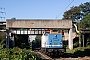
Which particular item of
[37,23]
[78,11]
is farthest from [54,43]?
[78,11]

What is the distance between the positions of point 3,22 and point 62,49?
3437cm

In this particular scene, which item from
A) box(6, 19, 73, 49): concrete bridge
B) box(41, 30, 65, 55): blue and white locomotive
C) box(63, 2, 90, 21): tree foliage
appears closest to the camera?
box(41, 30, 65, 55): blue and white locomotive

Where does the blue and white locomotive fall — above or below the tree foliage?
below

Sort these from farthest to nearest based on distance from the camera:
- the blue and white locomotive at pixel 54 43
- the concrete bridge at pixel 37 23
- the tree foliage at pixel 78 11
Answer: the tree foliage at pixel 78 11, the concrete bridge at pixel 37 23, the blue and white locomotive at pixel 54 43

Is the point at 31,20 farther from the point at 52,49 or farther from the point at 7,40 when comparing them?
the point at 52,49

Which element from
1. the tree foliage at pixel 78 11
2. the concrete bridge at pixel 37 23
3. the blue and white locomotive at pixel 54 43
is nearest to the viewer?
the blue and white locomotive at pixel 54 43

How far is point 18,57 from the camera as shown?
13836 millimetres

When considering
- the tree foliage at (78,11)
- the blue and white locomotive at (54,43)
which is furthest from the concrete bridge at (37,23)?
the tree foliage at (78,11)

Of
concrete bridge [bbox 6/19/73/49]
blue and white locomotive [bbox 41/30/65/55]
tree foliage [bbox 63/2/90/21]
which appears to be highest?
tree foliage [bbox 63/2/90/21]

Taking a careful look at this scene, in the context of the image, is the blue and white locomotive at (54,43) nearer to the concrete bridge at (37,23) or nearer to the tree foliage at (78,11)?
the concrete bridge at (37,23)

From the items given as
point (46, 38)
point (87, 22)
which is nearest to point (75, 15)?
point (87, 22)

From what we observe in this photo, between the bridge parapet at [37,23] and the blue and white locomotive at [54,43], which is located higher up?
the bridge parapet at [37,23]

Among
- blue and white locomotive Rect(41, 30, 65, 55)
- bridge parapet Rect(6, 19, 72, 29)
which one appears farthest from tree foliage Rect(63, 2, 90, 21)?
blue and white locomotive Rect(41, 30, 65, 55)

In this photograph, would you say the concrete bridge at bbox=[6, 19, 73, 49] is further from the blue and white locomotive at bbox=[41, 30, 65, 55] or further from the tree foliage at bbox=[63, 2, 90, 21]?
the tree foliage at bbox=[63, 2, 90, 21]
